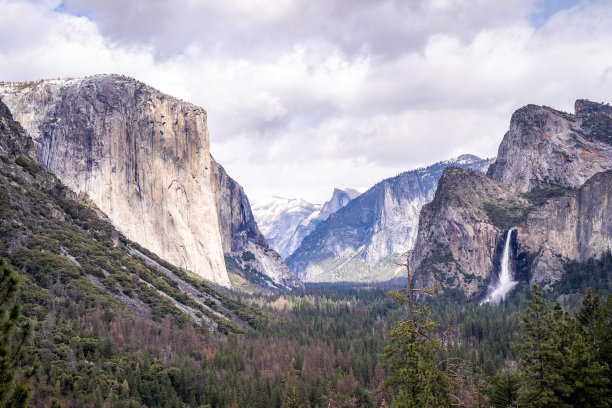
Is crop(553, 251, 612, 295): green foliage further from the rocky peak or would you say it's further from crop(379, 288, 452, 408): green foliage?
the rocky peak

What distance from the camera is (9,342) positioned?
797 inches

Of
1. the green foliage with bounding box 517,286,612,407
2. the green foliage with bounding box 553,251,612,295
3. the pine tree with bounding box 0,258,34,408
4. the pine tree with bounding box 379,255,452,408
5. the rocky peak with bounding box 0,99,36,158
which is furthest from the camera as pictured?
the green foliage with bounding box 553,251,612,295

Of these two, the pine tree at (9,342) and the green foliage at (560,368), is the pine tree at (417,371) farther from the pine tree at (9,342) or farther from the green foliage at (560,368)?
the pine tree at (9,342)

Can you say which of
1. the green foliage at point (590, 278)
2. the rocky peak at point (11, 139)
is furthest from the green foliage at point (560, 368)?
the green foliage at point (590, 278)

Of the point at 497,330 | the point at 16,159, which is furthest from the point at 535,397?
the point at 16,159

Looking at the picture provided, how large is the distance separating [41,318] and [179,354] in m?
31.0

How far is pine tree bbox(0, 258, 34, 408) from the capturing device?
62.7 feet

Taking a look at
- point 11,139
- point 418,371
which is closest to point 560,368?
point 418,371

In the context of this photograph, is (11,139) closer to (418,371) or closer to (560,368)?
(418,371)

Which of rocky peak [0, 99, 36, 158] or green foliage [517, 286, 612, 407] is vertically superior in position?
rocky peak [0, 99, 36, 158]

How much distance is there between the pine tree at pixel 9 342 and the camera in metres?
19.1

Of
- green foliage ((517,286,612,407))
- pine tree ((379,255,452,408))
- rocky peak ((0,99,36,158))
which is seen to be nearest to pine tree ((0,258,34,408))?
pine tree ((379,255,452,408))

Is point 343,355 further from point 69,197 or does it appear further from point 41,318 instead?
point 69,197

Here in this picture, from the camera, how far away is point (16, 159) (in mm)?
154625
